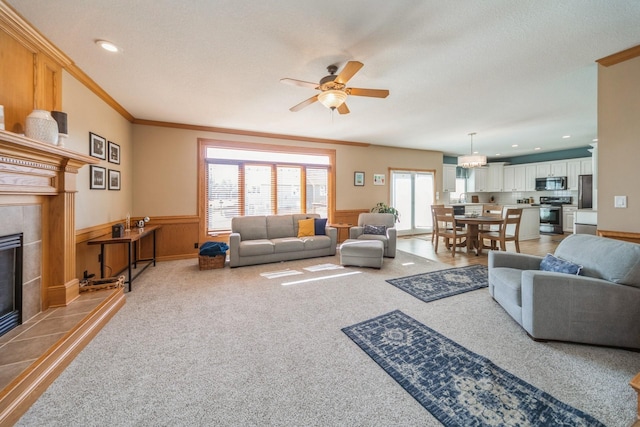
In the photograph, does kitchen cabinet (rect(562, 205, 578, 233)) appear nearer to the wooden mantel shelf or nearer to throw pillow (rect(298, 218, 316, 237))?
throw pillow (rect(298, 218, 316, 237))

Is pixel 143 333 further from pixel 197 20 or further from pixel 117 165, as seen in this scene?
pixel 117 165

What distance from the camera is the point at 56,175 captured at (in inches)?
100

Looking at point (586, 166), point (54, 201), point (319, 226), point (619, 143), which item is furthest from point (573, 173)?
point (54, 201)

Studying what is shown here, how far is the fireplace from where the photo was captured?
2027 mm

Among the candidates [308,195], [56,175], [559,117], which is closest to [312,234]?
[308,195]

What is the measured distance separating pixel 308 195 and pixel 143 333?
14.8 feet

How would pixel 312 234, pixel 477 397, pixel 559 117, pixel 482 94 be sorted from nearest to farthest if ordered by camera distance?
pixel 477 397
pixel 482 94
pixel 559 117
pixel 312 234

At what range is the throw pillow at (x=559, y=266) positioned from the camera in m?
2.32

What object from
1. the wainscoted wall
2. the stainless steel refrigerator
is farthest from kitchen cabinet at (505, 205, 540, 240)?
the wainscoted wall

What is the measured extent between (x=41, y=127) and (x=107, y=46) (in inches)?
37.3

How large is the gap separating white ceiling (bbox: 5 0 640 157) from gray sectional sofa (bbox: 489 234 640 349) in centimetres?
196

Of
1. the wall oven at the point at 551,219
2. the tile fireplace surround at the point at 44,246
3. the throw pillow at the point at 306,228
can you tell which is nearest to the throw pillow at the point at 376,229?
the throw pillow at the point at 306,228

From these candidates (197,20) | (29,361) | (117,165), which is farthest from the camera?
(117,165)

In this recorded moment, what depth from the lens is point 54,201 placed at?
2.55 meters
